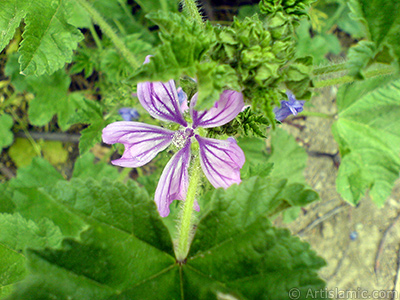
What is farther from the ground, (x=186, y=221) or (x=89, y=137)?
(x=89, y=137)

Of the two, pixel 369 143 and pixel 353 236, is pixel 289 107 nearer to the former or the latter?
pixel 369 143

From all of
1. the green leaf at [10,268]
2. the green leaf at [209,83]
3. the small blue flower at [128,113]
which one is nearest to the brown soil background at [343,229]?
the small blue flower at [128,113]

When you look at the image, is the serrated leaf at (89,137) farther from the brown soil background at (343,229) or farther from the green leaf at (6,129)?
the brown soil background at (343,229)

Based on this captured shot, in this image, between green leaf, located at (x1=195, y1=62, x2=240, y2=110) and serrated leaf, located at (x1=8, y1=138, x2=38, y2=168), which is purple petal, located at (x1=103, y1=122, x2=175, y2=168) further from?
serrated leaf, located at (x1=8, y1=138, x2=38, y2=168)

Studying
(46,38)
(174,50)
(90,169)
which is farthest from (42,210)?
(174,50)

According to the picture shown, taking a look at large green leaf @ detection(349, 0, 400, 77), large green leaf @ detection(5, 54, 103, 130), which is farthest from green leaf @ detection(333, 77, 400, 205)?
large green leaf @ detection(5, 54, 103, 130)

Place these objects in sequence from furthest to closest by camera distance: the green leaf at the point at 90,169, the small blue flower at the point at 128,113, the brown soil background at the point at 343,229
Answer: the brown soil background at the point at 343,229
the green leaf at the point at 90,169
the small blue flower at the point at 128,113

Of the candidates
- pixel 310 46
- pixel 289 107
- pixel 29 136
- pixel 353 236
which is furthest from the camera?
pixel 353 236
